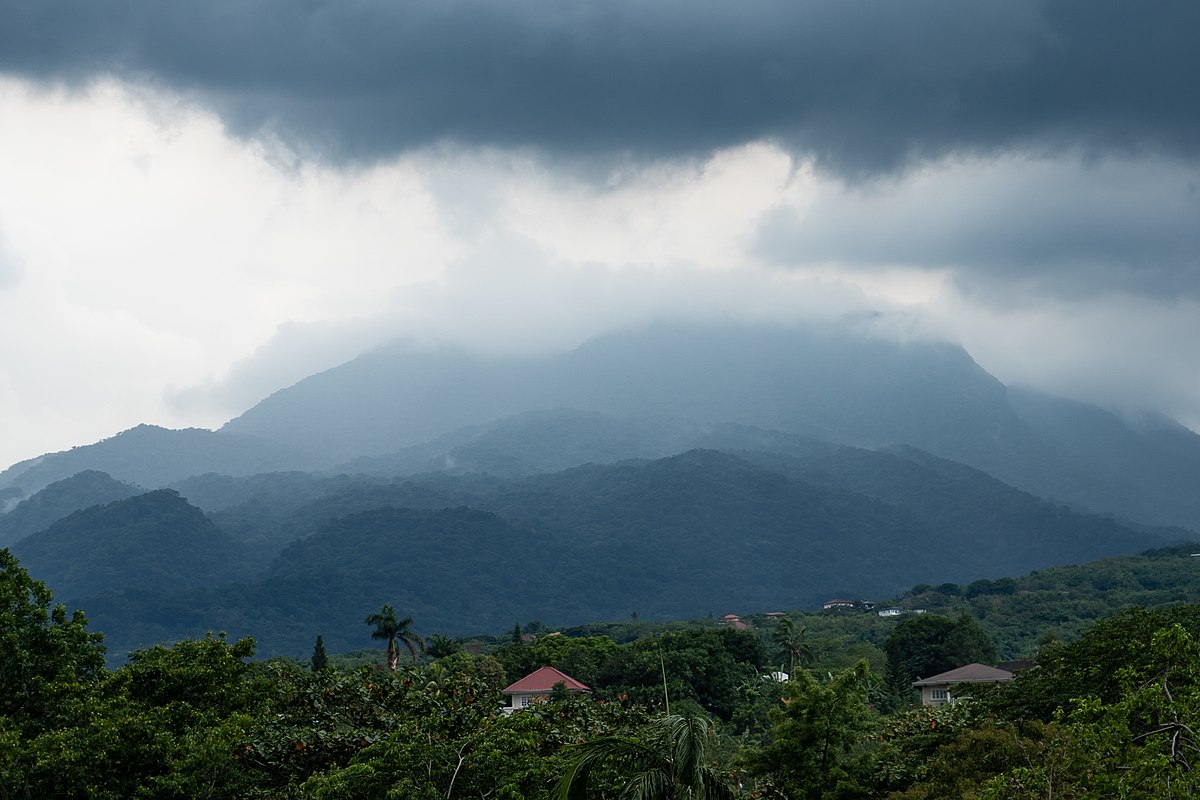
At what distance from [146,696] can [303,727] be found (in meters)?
3.86

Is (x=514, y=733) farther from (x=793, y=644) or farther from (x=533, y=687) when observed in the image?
(x=793, y=644)

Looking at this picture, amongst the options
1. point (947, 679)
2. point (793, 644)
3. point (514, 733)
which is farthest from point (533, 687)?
point (514, 733)

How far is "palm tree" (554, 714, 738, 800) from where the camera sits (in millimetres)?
18469

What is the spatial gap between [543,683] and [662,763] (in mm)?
62256

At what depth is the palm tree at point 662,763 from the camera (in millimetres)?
18469

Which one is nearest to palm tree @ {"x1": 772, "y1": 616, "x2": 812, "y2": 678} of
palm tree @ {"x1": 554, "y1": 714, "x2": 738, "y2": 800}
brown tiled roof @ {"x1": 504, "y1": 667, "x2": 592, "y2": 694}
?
brown tiled roof @ {"x1": 504, "y1": 667, "x2": 592, "y2": 694}

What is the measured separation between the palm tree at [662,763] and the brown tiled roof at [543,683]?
57.7 meters

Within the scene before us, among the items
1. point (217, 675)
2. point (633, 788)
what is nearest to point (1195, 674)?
point (633, 788)

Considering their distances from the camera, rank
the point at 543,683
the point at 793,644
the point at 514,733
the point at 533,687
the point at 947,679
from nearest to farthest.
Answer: the point at 514,733, the point at 533,687, the point at 543,683, the point at 947,679, the point at 793,644

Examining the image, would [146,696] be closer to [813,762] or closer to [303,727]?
[303,727]

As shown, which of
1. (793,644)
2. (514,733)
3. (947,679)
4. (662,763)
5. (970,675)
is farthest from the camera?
(793,644)

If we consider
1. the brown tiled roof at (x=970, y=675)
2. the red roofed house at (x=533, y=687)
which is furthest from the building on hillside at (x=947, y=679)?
the red roofed house at (x=533, y=687)

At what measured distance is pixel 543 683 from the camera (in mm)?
79375

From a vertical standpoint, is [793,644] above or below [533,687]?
below
